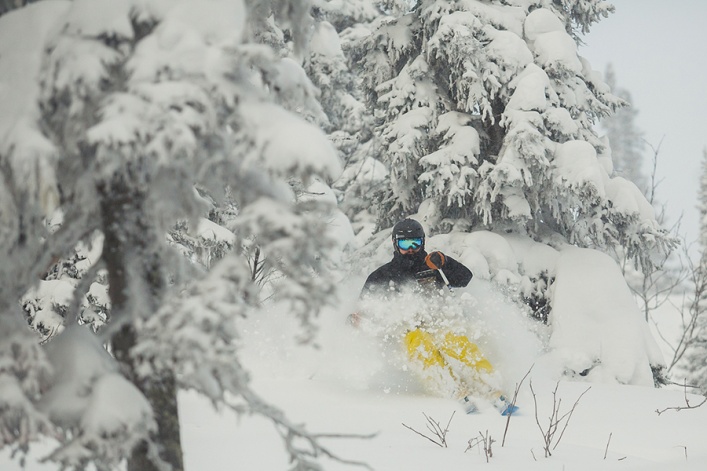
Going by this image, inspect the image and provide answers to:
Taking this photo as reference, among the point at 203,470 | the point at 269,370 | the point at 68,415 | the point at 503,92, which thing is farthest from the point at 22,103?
the point at 503,92

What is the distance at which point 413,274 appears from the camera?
8508mm

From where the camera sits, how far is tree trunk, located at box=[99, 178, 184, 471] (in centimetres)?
277

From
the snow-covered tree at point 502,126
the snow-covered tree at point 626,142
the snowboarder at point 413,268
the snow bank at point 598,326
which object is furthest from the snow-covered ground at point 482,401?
the snow-covered tree at point 626,142

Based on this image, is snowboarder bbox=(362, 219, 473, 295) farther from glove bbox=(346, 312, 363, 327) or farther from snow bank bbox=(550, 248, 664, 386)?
snow bank bbox=(550, 248, 664, 386)

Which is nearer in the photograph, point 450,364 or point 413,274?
point 450,364

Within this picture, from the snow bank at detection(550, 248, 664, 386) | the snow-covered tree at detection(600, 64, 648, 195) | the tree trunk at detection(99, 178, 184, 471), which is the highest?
the tree trunk at detection(99, 178, 184, 471)

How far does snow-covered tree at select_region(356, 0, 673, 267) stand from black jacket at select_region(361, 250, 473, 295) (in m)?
2.18

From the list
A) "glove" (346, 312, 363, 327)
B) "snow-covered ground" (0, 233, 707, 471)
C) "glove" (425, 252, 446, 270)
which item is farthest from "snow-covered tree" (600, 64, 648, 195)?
"glove" (346, 312, 363, 327)

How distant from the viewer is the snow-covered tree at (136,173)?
229cm

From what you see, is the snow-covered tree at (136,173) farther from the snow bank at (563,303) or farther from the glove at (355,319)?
the snow bank at (563,303)

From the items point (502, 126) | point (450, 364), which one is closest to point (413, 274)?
point (450, 364)

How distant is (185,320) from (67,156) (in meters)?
0.84

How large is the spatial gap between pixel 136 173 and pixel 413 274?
6.22 meters

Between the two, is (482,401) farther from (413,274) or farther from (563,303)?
(563,303)
